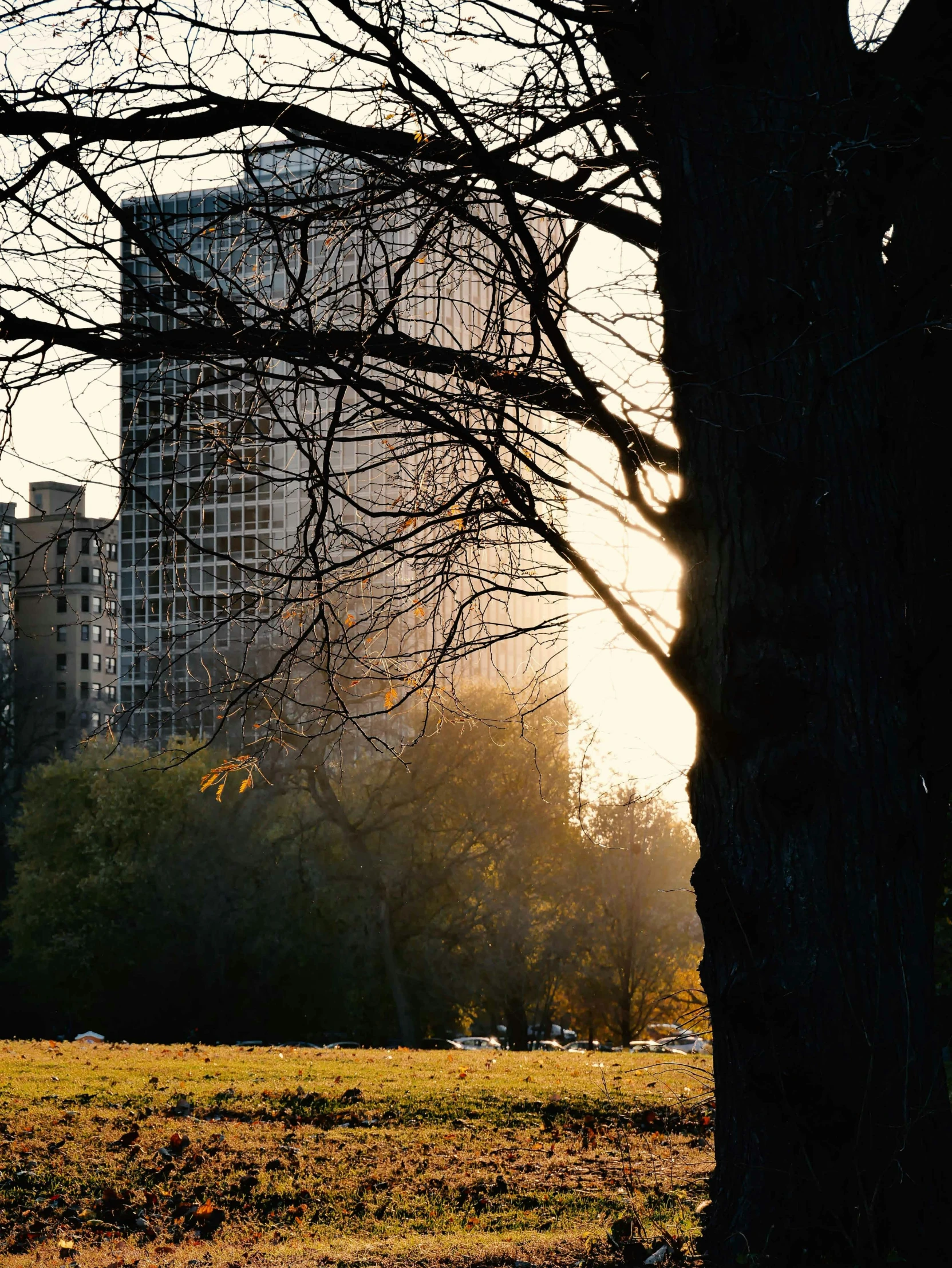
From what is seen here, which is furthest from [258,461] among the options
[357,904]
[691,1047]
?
[691,1047]

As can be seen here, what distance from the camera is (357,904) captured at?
32.2 metres

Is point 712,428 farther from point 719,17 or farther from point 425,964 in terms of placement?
point 425,964

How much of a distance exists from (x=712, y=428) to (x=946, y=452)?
1.05 m

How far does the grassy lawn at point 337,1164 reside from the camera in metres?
5.47

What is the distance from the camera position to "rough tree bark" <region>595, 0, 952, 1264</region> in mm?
3824

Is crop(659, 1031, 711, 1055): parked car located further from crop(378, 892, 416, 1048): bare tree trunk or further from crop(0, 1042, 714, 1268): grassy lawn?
crop(378, 892, 416, 1048): bare tree trunk

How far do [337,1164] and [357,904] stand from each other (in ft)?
83.1

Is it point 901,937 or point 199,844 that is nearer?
point 901,937

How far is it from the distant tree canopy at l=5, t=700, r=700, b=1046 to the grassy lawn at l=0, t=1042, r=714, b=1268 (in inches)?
706

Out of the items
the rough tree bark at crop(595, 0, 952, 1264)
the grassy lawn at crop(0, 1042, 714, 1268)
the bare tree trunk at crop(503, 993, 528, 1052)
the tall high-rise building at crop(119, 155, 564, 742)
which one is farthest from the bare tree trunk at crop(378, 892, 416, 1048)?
the rough tree bark at crop(595, 0, 952, 1264)

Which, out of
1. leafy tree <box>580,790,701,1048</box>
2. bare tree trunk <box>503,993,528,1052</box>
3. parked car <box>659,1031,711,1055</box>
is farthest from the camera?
bare tree trunk <box>503,993,528,1052</box>

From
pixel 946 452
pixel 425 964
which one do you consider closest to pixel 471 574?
pixel 946 452

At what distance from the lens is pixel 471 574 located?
19.7 ft

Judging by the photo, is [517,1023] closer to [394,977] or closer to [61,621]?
[394,977]
